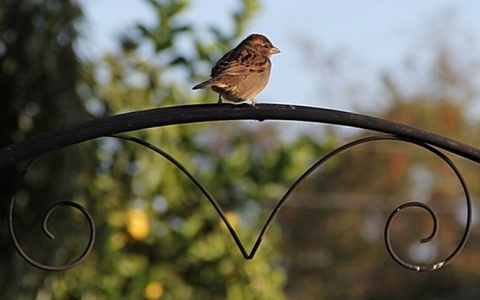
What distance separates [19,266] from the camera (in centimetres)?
483

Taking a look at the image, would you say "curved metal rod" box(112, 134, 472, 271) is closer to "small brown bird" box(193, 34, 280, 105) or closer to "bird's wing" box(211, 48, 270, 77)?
"small brown bird" box(193, 34, 280, 105)

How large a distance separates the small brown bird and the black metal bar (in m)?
0.49

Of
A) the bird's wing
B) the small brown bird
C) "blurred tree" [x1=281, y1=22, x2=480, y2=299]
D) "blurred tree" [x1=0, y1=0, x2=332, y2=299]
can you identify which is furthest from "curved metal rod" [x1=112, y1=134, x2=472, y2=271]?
"blurred tree" [x1=281, y1=22, x2=480, y2=299]

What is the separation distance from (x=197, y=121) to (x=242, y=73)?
751 millimetres

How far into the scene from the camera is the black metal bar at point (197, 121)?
104 inches

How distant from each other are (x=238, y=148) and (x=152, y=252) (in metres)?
0.62

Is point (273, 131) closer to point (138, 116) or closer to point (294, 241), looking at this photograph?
point (294, 241)

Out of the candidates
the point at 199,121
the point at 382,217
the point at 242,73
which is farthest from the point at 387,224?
the point at 382,217

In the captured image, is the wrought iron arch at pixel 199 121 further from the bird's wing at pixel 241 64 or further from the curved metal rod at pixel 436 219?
the bird's wing at pixel 241 64

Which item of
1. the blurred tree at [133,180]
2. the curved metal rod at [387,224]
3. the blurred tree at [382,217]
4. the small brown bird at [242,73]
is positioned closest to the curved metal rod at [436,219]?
the curved metal rod at [387,224]

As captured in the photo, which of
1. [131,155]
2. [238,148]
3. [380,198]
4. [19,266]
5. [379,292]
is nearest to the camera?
[19,266]

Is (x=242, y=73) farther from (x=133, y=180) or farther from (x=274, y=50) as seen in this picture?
(x=133, y=180)

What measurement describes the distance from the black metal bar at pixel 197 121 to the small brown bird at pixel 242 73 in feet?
1.61

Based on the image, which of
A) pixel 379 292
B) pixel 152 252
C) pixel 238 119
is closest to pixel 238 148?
pixel 152 252
